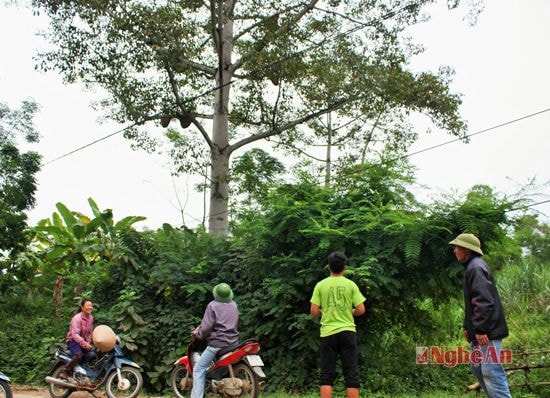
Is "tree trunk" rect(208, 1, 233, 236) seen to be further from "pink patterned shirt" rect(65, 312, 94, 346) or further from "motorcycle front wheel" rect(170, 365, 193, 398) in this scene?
"motorcycle front wheel" rect(170, 365, 193, 398)

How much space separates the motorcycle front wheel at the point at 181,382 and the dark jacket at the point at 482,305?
185 inches

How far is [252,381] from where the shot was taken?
26.5 feet

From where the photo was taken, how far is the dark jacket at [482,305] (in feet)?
17.8

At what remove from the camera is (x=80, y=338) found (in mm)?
9875

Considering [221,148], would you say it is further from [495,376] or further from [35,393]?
[495,376]

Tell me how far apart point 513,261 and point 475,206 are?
7236 millimetres

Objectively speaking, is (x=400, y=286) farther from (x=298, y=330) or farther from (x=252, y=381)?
(x=252, y=381)

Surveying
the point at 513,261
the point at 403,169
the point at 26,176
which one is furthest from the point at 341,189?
the point at 26,176

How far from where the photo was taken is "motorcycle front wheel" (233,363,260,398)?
26.4ft

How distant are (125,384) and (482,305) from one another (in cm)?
597

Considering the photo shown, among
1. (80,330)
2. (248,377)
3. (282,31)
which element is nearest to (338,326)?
(248,377)

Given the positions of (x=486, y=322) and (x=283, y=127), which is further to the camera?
(x=283, y=127)

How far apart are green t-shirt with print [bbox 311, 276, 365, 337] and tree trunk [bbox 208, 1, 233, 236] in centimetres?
1157

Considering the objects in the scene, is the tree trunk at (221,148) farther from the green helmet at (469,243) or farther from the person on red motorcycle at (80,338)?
the green helmet at (469,243)
